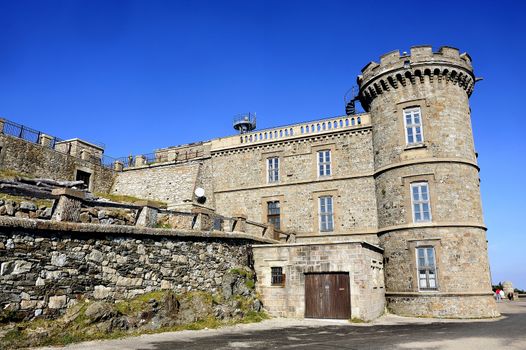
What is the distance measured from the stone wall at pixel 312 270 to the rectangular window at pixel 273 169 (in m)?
6.75

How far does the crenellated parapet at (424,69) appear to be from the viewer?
2003cm

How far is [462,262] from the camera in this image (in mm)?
17719

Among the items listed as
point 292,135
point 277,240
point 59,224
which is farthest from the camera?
point 292,135

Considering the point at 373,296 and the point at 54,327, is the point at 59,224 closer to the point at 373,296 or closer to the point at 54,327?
the point at 54,327

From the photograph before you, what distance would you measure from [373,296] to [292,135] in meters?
10.6

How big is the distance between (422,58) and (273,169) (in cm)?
1009

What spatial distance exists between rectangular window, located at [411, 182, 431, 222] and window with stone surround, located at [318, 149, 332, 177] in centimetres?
490

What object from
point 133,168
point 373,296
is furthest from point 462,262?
point 133,168

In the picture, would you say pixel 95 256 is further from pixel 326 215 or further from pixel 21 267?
pixel 326 215

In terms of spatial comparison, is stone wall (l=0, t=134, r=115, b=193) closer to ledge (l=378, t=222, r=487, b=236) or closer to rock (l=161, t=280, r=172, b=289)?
rock (l=161, t=280, r=172, b=289)

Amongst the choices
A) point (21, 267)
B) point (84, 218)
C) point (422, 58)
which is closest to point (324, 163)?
point (422, 58)

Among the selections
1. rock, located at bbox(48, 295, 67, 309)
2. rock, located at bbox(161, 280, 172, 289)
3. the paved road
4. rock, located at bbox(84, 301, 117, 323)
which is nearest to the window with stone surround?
the paved road

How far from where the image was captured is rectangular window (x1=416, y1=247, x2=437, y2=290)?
17859 millimetres

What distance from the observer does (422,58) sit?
66.0 feet
